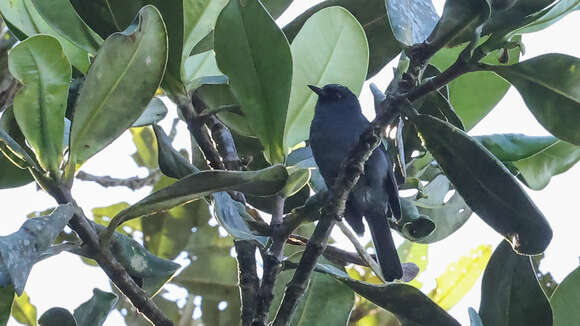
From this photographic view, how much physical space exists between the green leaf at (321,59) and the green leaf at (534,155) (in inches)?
17.6

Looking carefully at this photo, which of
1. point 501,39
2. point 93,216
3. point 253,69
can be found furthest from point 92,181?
point 501,39

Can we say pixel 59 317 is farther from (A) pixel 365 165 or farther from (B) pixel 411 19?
(A) pixel 365 165

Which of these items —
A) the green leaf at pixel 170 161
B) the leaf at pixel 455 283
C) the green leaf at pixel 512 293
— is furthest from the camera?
the leaf at pixel 455 283

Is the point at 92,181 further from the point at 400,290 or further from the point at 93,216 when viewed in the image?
the point at 400,290

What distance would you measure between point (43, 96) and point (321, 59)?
697 mm

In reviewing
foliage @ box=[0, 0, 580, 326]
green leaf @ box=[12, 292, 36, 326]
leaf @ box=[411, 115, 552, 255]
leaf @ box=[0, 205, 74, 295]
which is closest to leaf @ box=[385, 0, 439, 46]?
foliage @ box=[0, 0, 580, 326]

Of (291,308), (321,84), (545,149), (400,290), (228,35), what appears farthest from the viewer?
(321,84)

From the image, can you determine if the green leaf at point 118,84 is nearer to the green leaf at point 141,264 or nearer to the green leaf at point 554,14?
the green leaf at point 141,264

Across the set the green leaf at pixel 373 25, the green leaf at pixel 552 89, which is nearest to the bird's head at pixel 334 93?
the green leaf at pixel 373 25

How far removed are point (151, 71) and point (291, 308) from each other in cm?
52

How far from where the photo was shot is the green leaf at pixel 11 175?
1.78 m

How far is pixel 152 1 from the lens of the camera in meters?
1.65

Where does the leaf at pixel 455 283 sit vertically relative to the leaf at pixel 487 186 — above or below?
below

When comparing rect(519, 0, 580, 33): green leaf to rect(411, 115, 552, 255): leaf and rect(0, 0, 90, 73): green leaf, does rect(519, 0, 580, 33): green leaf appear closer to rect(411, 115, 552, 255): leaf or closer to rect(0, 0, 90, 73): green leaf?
rect(411, 115, 552, 255): leaf
